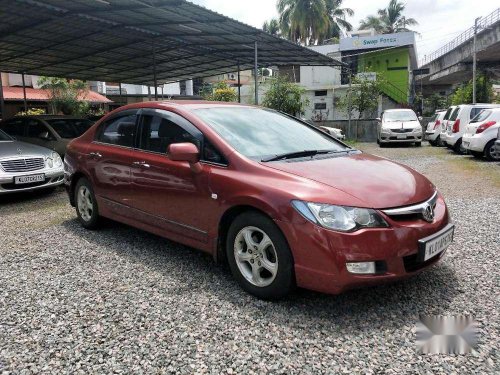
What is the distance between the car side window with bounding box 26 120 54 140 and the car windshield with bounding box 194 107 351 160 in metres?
7.22

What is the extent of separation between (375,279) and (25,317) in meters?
2.49

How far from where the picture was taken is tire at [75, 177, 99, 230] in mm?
5133

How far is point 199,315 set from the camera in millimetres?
3064

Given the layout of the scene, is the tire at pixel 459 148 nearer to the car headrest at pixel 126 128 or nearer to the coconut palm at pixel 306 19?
the car headrest at pixel 126 128

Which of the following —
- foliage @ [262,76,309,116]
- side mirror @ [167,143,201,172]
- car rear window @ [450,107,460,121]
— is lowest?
side mirror @ [167,143,201,172]

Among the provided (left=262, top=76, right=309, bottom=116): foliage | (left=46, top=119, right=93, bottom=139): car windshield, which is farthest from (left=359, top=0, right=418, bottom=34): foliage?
(left=46, top=119, right=93, bottom=139): car windshield

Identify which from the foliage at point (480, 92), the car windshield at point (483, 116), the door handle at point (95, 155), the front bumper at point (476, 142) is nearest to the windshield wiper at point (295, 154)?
the door handle at point (95, 155)

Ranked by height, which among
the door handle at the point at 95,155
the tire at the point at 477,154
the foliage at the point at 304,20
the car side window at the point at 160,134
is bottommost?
the tire at the point at 477,154

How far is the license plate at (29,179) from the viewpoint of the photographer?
274 inches

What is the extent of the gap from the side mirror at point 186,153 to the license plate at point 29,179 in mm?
4504

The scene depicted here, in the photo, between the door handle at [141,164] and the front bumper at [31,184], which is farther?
the front bumper at [31,184]

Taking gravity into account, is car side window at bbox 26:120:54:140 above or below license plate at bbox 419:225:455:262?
above

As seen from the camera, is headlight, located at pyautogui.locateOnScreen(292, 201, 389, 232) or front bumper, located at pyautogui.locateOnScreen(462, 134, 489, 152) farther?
front bumper, located at pyautogui.locateOnScreen(462, 134, 489, 152)

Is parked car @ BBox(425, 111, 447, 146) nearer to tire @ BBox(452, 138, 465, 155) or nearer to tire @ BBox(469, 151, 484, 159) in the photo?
tire @ BBox(452, 138, 465, 155)
